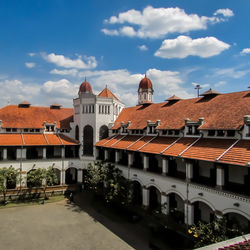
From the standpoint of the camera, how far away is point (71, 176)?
35.2m

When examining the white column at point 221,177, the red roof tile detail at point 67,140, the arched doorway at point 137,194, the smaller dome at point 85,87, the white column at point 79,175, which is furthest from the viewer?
the smaller dome at point 85,87

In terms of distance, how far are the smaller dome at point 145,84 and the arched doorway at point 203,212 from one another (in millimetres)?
36500

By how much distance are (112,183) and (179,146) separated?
9094 millimetres

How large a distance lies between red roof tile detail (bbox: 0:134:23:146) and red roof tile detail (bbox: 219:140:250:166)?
86.5ft

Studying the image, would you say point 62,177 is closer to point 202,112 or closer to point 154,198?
point 154,198

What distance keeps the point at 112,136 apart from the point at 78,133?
20.3ft

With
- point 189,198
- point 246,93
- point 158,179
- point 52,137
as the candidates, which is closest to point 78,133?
point 52,137

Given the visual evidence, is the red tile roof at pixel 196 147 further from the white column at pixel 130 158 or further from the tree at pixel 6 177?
the tree at pixel 6 177

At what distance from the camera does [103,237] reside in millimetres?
19266

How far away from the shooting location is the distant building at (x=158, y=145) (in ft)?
57.3

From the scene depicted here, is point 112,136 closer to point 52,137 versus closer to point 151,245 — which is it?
point 52,137

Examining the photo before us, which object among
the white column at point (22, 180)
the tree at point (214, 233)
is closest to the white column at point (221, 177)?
the tree at point (214, 233)

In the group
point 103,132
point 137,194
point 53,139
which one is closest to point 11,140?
point 53,139

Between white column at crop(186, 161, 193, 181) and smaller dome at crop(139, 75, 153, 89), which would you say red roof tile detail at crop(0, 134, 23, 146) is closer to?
white column at crop(186, 161, 193, 181)
